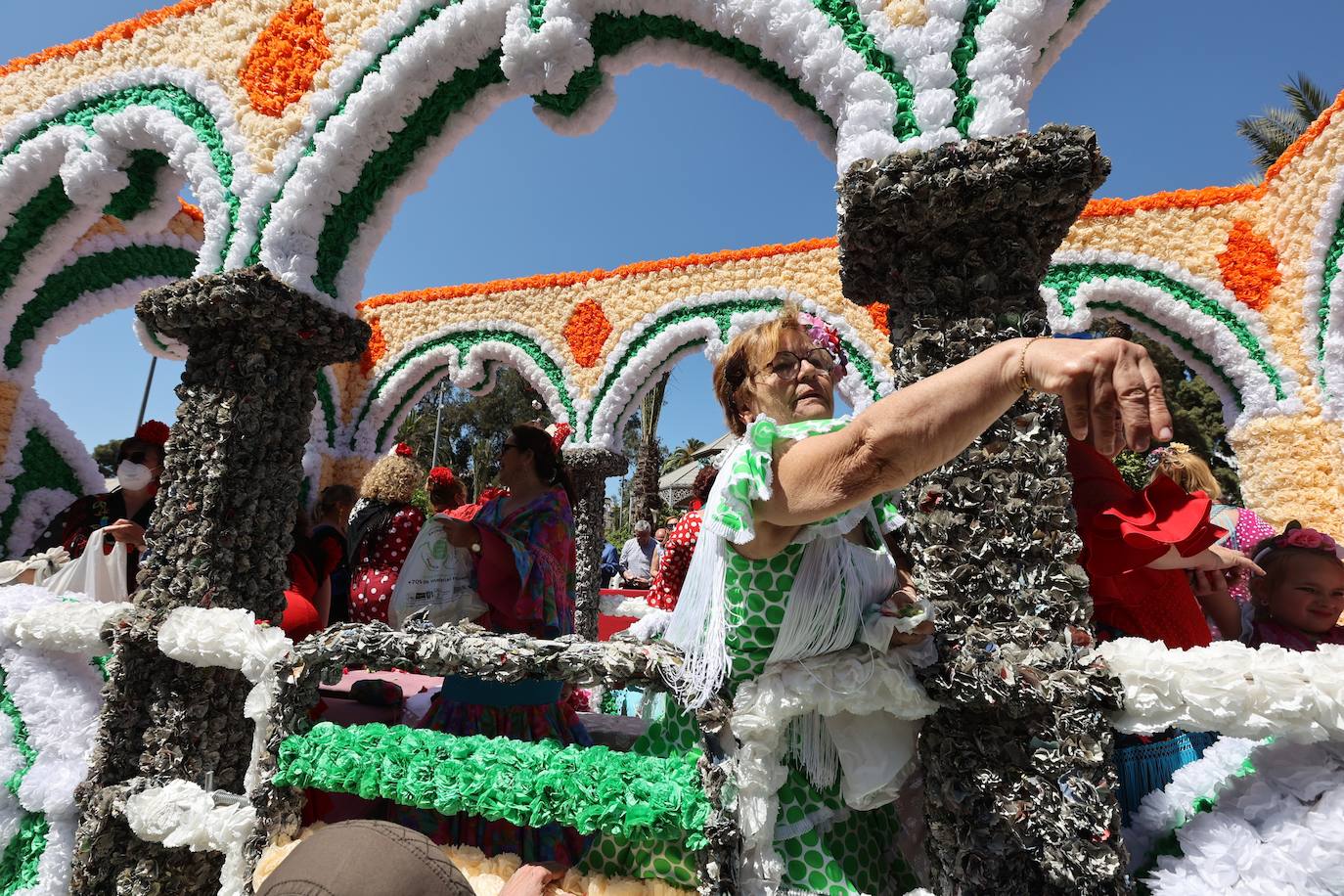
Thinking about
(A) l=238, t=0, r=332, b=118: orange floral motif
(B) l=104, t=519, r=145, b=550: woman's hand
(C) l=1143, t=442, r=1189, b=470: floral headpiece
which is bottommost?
(B) l=104, t=519, r=145, b=550: woman's hand

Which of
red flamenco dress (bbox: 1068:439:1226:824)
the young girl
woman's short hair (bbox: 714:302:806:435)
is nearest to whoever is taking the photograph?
woman's short hair (bbox: 714:302:806:435)

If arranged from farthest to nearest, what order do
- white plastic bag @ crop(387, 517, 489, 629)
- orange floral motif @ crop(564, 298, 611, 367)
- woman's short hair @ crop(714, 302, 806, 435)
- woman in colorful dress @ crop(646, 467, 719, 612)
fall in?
orange floral motif @ crop(564, 298, 611, 367), woman in colorful dress @ crop(646, 467, 719, 612), white plastic bag @ crop(387, 517, 489, 629), woman's short hair @ crop(714, 302, 806, 435)

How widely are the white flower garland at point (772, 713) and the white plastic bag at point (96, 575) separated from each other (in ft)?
10.5

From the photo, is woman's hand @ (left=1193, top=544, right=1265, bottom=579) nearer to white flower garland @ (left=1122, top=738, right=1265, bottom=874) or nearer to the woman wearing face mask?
white flower garland @ (left=1122, top=738, right=1265, bottom=874)

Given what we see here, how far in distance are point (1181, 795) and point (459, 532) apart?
7.28 feet

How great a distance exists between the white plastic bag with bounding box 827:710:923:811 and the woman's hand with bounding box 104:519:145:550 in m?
3.24

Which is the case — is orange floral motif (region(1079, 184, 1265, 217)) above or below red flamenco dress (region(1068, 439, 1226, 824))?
above

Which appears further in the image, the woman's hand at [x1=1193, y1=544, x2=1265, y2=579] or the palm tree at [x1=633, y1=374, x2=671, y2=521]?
the palm tree at [x1=633, y1=374, x2=671, y2=521]

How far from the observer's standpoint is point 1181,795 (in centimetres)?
150

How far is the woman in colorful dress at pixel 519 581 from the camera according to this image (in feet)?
7.98

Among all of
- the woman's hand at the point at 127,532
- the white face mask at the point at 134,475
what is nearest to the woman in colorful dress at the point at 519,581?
the woman's hand at the point at 127,532

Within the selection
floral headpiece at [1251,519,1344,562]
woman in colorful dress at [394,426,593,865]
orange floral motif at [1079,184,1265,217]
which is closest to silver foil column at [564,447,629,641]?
woman in colorful dress at [394,426,593,865]

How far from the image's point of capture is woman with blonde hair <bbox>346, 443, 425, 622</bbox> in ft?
8.64

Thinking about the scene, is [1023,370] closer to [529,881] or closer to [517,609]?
[529,881]
